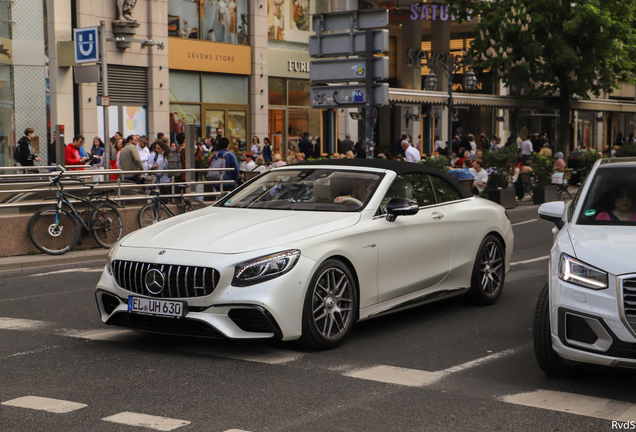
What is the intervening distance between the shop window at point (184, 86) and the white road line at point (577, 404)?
2524 cm

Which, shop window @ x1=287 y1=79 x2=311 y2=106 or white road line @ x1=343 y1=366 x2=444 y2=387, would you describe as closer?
white road line @ x1=343 y1=366 x2=444 y2=387

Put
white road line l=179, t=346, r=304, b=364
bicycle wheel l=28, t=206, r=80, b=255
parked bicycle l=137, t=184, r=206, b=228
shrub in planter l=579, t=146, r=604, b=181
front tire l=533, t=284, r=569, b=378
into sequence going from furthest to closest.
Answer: shrub in planter l=579, t=146, r=604, b=181 → parked bicycle l=137, t=184, r=206, b=228 → bicycle wheel l=28, t=206, r=80, b=255 → white road line l=179, t=346, r=304, b=364 → front tire l=533, t=284, r=569, b=378

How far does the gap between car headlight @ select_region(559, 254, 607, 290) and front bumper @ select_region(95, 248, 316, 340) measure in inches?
71.6

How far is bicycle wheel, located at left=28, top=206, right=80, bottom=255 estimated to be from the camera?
13016 mm

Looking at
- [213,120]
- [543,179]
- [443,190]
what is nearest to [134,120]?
[213,120]

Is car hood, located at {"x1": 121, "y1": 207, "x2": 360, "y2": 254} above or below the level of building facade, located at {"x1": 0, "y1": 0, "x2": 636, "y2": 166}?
below

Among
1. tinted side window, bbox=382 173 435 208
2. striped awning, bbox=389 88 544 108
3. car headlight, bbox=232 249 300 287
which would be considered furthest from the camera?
striped awning, bbox=389 88 544 108

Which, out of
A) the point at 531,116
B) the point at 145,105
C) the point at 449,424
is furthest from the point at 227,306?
the point at 531,116

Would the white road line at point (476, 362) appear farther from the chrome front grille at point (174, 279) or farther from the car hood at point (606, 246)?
the chrome front grille at point (174, 279)

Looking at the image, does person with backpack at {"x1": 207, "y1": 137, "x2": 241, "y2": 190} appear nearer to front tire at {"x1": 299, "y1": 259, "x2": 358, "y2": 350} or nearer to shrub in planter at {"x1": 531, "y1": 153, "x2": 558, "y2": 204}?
shrub in planter at {"x1": 531, "y1": 153, "x2": 558, "y2": 204}

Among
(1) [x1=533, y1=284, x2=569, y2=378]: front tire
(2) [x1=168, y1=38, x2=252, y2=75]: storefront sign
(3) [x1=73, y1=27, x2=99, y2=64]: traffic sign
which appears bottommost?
(1) [x1=533, y1=284, x2=569, y2=378]: front tire

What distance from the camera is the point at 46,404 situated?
16.6 ft

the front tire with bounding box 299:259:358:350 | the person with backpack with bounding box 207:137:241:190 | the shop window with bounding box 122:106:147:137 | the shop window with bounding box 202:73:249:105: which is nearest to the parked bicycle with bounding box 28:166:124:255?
the person with backpack with bounding box 207:137:241:190

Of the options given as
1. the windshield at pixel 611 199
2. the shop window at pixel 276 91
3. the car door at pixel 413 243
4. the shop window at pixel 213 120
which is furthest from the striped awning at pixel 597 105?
the windshield at pixel 611 199
